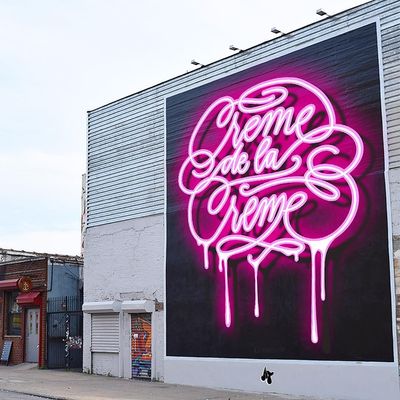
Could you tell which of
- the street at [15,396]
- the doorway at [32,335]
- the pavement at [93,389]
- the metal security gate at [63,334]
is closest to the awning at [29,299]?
the metal security gate at [63,334]

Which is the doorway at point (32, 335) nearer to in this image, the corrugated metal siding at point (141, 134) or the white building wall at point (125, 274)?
the white building wall at point (125, 274)

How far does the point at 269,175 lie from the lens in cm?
1811

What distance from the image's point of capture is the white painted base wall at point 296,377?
15086 mm

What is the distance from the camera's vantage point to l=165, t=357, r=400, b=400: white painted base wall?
1509 centimetres

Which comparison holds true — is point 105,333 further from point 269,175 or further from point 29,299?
point 269,175

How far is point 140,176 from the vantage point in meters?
22.1

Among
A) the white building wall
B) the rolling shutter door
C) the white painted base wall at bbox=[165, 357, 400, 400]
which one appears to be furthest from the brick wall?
the white painted base wall at bbox=[165, 357, 400, 400]

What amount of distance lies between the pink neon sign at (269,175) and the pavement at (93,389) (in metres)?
2.27

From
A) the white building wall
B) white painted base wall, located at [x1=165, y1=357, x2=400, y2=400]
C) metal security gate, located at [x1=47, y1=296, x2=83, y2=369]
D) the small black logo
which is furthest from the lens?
metal security gate, located at [x1=47, y1=296, x2=83, y2=369]

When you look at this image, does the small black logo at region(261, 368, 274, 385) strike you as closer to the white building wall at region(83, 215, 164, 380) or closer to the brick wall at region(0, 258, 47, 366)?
the white building wall at region(83, 215, 164, 380)

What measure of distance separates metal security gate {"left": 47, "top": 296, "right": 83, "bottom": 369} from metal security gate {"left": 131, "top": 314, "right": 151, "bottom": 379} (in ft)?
15.3

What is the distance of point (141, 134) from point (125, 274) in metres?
4.60

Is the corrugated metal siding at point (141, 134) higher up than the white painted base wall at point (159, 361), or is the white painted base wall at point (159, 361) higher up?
the corrugated metal siding at point (141, 134)

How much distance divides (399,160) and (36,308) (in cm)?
1642
